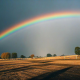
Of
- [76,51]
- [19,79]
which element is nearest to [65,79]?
[19,79]

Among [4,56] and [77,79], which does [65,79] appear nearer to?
[77,79]

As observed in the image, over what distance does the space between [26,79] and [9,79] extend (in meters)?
2.15

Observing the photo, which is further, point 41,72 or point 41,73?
point 41,72

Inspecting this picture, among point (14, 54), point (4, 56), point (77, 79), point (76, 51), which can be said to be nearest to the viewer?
point (77, 79)

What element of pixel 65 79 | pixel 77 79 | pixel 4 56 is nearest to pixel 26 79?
pixel 65 79

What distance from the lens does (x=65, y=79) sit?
10.8 m

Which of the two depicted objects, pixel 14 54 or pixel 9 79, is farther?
pixel 14 54

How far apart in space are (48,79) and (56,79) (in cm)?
96

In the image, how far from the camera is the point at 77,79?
35.0 feet

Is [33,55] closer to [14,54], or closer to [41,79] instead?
[14,54]

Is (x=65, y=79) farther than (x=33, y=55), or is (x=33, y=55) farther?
(x=33, y=55)

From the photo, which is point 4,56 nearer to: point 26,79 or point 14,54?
point 14,54

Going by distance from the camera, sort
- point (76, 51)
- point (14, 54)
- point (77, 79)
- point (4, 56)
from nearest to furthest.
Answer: point (77, 79), point (76, 51), point (4, 56), point (14, 54)

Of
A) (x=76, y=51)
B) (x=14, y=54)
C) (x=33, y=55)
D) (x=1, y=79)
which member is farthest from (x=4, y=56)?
(x=1, y=79)
